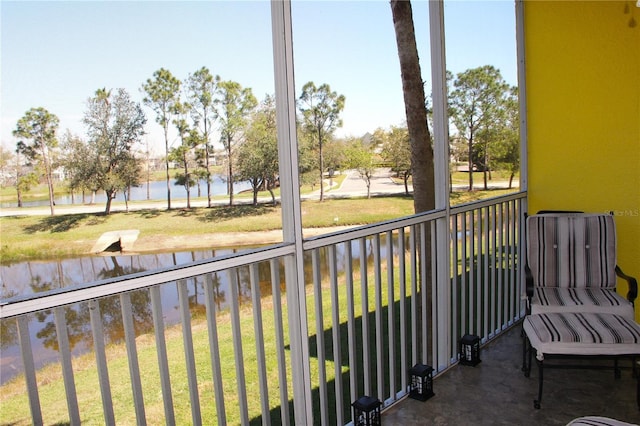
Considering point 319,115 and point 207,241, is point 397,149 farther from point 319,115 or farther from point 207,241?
point 207,241

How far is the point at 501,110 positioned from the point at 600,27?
108 cm

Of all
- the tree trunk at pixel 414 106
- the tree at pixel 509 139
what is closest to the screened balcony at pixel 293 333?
the tree at pixel 509 139

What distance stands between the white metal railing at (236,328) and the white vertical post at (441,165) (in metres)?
0.02

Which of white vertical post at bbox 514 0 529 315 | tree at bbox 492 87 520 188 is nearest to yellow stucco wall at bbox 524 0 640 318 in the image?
white vertical post at bbox 514 0 529 315

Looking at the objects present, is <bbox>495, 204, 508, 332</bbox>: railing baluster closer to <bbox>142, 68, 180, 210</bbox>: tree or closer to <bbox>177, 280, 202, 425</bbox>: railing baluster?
<bbox>142, 68, 180, 210</bbox>: tree

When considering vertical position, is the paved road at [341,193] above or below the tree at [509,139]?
below

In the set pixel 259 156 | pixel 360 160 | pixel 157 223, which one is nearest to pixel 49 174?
pixel 157 223

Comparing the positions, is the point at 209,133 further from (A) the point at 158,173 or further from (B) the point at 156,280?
(B) the point at 156,280

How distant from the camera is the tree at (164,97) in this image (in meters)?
2.64

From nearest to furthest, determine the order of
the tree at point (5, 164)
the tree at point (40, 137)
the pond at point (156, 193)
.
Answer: the tree at point (5, 164)
the tree at point (40, 137)
the pond at point (156, 193)

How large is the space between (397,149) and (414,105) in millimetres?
585

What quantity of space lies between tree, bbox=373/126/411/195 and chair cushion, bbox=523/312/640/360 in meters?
2.10

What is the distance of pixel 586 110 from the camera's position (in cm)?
407

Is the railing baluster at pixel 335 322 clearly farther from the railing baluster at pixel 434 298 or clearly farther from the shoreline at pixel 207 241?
the railing baluster at pixel 434 298
